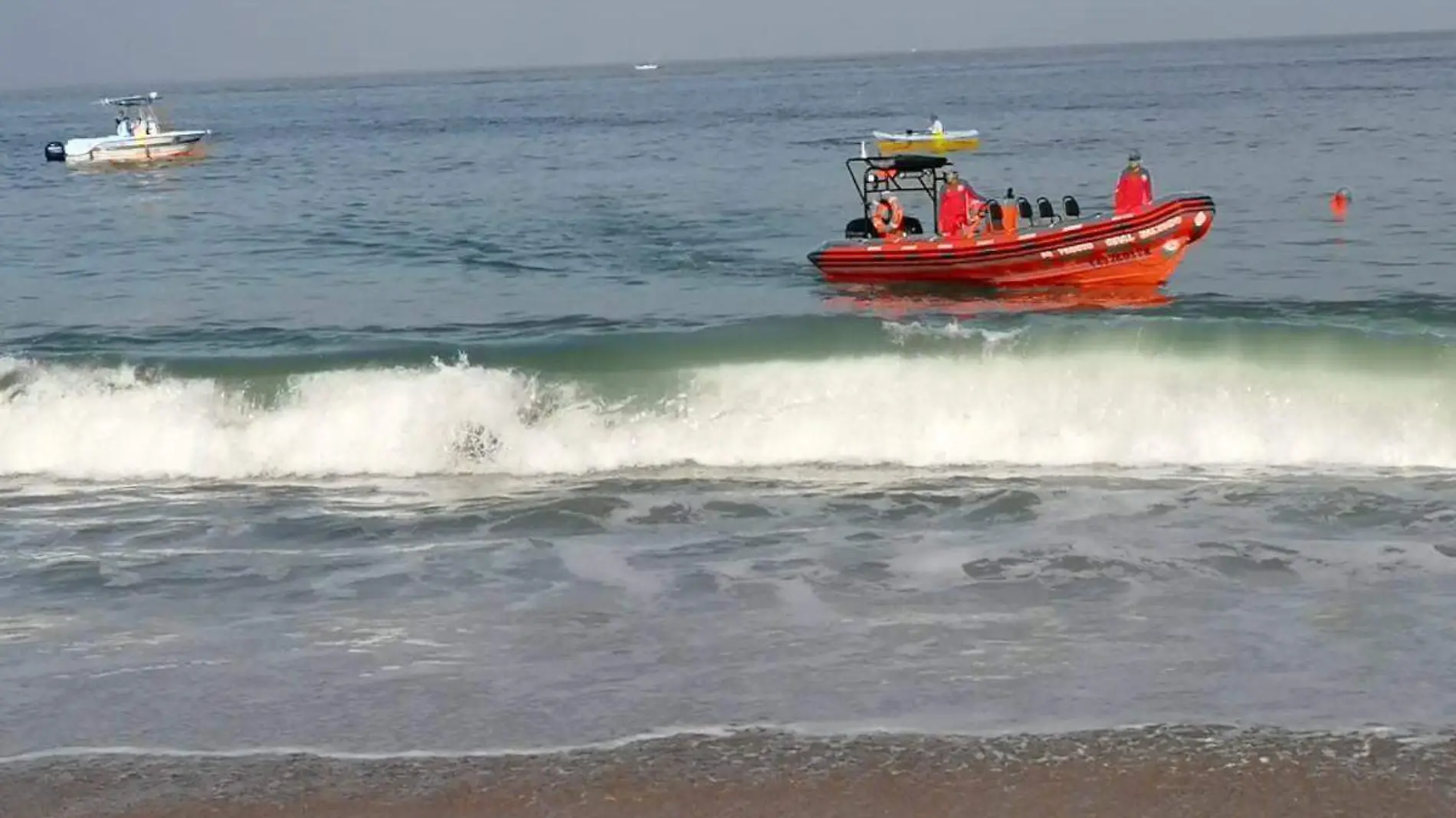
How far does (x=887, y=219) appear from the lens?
810 inches

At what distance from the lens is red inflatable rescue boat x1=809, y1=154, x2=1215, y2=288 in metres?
19.2

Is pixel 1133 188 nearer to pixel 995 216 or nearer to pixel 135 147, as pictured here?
pixel 995 216

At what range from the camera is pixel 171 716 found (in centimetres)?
623

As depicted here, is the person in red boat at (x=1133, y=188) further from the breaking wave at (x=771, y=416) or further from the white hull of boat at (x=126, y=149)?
the white hull of boat at (x=126, y=149)

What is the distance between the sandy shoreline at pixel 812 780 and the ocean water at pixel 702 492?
24 cm

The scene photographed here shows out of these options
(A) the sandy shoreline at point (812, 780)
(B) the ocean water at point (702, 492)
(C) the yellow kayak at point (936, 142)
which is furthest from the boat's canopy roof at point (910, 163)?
(C) the yellow kayak at point (936, 142)

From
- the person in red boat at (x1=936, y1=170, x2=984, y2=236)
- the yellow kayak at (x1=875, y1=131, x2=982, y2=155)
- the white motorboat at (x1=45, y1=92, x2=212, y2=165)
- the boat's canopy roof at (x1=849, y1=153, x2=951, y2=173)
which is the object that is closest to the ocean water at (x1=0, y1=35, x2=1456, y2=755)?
the person in red boat at (x1=936, y1=170, x2=984, y2=236)

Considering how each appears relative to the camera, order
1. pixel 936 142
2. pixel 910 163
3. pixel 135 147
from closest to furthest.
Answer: pixel 910 163 → pixel 936 142 → pixel 135 147

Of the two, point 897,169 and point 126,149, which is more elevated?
point 126,149

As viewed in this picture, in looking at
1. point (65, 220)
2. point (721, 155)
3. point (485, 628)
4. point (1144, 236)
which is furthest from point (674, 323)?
point (721, 155)

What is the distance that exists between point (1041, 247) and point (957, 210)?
45.9 inches

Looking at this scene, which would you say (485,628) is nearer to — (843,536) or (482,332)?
(843,536)

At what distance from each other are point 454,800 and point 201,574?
3873 mm

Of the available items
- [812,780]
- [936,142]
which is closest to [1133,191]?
[812,780]
